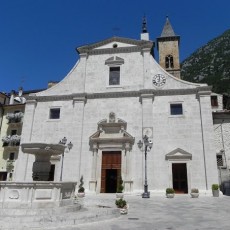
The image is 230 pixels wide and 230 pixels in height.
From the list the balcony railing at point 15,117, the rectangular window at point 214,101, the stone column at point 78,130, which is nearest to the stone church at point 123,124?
the stone column at point 78,130

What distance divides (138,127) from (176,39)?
20332mm

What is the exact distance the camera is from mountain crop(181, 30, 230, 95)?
6088 cm

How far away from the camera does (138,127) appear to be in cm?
2384

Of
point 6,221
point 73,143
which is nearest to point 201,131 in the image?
point 73,143

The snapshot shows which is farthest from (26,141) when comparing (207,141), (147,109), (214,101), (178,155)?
(214,101)

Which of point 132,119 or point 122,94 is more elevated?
point 122,94

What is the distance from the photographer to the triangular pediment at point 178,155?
72.2 ft

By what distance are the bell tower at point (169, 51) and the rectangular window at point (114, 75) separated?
472 inches

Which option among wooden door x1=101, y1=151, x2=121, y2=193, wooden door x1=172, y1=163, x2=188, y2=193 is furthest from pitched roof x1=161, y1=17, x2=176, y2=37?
wooden door x1=172, y1=163, x2=188, y2=193

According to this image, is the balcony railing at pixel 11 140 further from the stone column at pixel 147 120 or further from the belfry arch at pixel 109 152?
the stone column at pixel 147 120

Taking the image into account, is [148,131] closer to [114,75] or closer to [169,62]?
[114,75]

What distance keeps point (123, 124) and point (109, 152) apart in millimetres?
2974

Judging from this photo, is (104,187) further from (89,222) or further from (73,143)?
(89,222)

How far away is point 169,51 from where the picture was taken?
1483 inches
